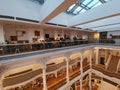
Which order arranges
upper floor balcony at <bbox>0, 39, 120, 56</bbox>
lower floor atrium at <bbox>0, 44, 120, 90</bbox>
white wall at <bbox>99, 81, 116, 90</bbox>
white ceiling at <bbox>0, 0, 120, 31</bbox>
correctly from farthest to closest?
white wall at <bbox>99, 81, 116, 90</bbox>, lower floor atrium at <bbox>0, 44, 120, 90</bbox>, upper floor balcony at <bbox>0, 39, 120, 56</bbox>, white ceiling at <bbox>0, 0, 120, 31</bbox>

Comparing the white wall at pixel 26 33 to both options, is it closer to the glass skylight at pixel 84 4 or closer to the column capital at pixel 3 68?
the column capital at pixel 3 68

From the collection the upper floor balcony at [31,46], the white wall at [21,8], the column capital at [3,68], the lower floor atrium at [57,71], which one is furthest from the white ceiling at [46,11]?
the column capital at [3,68]

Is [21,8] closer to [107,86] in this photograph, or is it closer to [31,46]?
[31,46]

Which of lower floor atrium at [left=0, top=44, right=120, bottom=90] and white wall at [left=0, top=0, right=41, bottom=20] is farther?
white wall at [left=0, top=0, right=41, bottom=20]

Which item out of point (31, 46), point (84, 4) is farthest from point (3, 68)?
point (84, 4)

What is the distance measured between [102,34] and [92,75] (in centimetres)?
888

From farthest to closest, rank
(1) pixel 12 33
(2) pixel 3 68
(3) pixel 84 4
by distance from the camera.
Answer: (3) pixel 84 4 → (1) pixel 12 33 → (2) pixel 3 68

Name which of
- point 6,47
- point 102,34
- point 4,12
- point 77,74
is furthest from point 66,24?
point 102,34

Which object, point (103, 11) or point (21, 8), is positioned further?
point (21, 8)

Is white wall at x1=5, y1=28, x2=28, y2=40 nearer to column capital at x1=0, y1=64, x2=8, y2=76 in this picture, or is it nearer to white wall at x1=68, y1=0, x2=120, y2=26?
column capital at x1=0, y1=64, x2=8, y2=76

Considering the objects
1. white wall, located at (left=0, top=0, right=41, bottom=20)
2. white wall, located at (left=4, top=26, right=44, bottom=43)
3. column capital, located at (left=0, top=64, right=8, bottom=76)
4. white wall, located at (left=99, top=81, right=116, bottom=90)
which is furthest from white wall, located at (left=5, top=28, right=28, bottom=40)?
white wall, located at (left=99, top=81, right=116, bottom=90)

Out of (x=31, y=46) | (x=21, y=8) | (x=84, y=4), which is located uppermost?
(x=84, y=4)

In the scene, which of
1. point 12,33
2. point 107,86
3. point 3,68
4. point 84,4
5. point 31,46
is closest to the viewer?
point 3,68

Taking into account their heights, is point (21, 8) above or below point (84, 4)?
below
